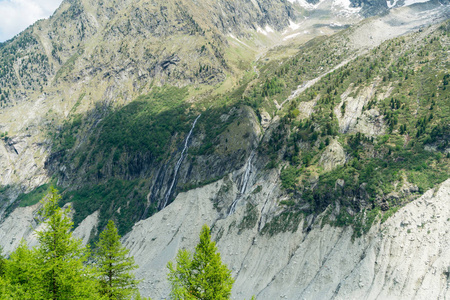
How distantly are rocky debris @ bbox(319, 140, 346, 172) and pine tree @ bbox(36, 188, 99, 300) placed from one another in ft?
259

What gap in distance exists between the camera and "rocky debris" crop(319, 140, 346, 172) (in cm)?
9391

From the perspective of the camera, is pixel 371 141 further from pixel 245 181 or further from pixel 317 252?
pixel 245 181

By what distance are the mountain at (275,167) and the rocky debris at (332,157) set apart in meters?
0.37

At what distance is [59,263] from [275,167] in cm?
8478

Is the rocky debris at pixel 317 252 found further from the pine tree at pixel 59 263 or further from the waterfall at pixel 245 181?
the pine tree at pixel 59 263

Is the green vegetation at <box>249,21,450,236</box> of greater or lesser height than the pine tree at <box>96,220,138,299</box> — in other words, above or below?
below

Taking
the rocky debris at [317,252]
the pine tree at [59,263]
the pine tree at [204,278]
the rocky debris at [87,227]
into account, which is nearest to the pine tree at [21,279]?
the pine tree at [59,263]

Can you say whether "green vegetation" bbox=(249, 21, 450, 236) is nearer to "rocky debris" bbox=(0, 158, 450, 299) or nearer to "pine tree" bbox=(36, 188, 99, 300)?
"rocky debris" bbox=(0, 158, 450, 299)

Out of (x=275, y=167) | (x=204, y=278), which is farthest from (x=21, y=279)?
(x=275, y=167)

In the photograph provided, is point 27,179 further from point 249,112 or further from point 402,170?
point 402,170

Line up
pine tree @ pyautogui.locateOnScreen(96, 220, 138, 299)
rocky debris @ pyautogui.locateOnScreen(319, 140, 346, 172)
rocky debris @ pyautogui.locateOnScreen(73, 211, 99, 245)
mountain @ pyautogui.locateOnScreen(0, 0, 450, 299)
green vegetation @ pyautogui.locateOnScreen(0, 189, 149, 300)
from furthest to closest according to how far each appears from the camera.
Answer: rocky debris @ pyautogui.locateOnScreen(73, 211, 99, 245), rocky debris @ pyautogui.locateOnScreen(319, 140, 346, 172), mountain @ pyautogui.locateOnScreen(0, 0, 450, 299), pine tree @ pyautogui.locateOnScreen(96, 220, 138, 299), green vegetation @ pyautogui.locateOnScreen(0, 189, 149, 300)

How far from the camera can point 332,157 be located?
95.3 m

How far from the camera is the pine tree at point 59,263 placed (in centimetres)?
2078

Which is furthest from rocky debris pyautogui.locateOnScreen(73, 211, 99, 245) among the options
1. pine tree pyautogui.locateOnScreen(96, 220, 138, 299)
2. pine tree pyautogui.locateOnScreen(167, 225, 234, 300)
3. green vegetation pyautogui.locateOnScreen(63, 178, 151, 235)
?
pine tree pyautogui.locateOnScreen(167, 225, 234, 300)
